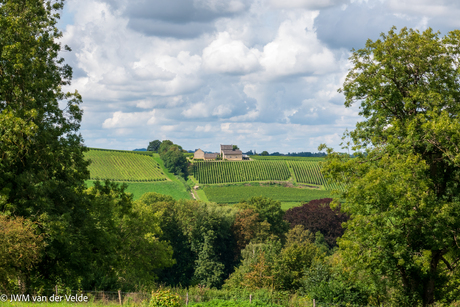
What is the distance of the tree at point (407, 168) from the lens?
54.4ft

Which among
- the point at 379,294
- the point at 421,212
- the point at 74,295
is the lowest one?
the point at 379,294

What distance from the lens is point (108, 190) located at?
70.9 feet

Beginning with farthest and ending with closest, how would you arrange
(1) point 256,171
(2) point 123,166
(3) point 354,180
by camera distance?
(1) point 256,171 < (2) point 123,166 < (3) point 354,180

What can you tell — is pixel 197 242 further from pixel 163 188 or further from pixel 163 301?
pixel 163 188

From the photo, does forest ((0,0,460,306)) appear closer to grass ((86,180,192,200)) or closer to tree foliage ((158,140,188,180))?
grass ((86,180,192,200))

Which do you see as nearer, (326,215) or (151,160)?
(326,215)

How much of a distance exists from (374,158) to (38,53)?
17.5 metres

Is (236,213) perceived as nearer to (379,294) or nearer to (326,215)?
(326,215)

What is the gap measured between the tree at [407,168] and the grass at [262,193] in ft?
265

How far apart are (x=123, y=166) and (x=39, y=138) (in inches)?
4389

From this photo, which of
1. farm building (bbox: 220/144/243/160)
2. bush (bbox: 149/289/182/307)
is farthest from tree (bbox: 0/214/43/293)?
farm building (bbox: 220/144/243/160)

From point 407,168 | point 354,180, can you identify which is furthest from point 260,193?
point 407,168

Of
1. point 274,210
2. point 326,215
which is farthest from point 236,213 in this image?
point 326,215

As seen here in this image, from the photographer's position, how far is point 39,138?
714 inches
